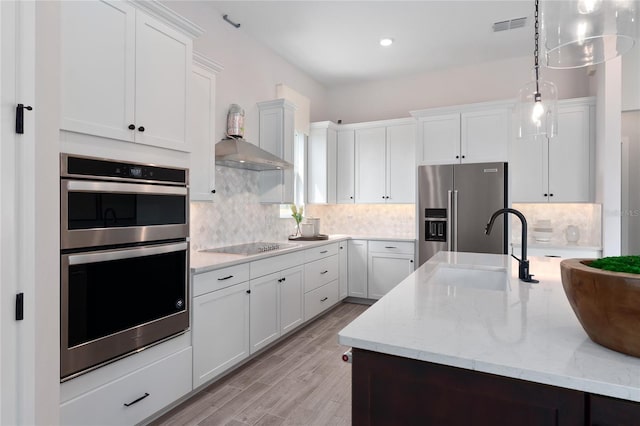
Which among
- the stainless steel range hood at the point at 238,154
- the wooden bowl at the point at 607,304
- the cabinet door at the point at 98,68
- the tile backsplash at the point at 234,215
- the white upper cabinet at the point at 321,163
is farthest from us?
the white upper cabinet at the point at 321,163

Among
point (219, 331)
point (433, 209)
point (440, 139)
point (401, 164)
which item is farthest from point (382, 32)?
point (219, 331)

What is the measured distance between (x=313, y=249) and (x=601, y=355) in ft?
10.3

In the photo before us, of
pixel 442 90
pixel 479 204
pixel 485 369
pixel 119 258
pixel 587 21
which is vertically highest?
pixel 442 90

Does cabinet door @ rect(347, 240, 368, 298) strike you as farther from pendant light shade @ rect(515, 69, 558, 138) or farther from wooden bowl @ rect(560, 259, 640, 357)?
wooden bowl @ rect(560, 259, 640, 357)

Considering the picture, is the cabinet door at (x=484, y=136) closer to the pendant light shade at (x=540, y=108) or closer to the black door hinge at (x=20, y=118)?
the pendant light shade at (x=540, y=108)

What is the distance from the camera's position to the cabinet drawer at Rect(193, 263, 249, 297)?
232 centimetres

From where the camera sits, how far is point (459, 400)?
0.84 metres

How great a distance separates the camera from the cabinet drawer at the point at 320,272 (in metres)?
3.76

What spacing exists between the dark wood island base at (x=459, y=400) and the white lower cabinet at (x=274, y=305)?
6.64 ft

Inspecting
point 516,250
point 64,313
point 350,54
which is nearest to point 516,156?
point 516,250

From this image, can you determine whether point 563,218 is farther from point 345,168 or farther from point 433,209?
point 345,168

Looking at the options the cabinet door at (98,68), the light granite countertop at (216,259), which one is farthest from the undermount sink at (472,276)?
the cabinet door at (98,68)

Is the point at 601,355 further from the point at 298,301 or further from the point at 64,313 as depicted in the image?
the point at 298,301

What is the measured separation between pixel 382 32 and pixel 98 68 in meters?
2.94
